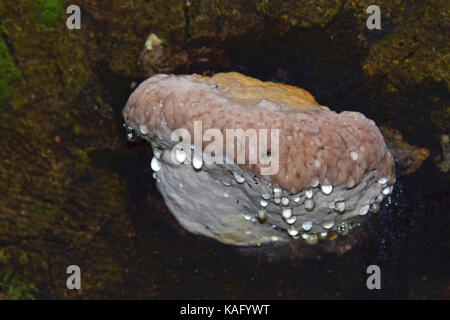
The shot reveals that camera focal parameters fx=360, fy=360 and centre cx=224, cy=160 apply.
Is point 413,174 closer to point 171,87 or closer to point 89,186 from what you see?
point 171,87

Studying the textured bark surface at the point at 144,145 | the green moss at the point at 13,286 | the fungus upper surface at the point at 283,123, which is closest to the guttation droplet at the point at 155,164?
the textured bark surface at the point at 144,145

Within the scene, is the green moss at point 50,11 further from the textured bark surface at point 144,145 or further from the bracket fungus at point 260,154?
the bracket fungus at point 260,154

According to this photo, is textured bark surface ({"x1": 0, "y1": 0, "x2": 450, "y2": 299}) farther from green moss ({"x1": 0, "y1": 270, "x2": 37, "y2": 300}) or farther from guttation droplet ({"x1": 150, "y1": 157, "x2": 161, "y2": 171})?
guttation droplet ({"x1": 150, "y1": 157, "x2": 161, "y2": 171})

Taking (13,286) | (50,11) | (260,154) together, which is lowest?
(13,286)

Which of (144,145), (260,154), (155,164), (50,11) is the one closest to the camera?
(260,154)

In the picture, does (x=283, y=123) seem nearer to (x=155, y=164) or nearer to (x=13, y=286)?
(x=155, y=164)

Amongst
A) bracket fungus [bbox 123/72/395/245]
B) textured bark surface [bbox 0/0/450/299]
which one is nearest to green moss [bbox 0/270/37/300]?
textured bark surface [bbox 0/0/450/299]

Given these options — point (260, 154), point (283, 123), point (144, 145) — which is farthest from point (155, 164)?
point (283, 123)
